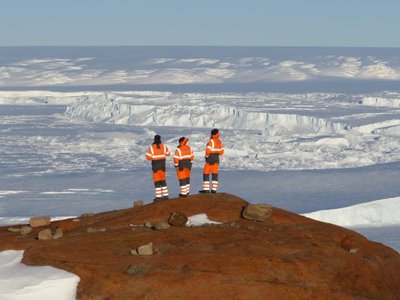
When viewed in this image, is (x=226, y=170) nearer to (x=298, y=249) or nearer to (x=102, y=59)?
(x=298, y=249)

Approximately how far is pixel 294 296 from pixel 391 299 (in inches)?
67.4

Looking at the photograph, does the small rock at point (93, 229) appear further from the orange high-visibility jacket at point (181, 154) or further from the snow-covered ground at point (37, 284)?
the orange high-visibility jacket at point (181, 154)

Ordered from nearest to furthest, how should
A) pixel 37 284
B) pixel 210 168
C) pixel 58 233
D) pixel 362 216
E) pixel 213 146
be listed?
pixel 37 284 → pixel 58 233 → pixel 213 146 → pixel 210 168 → pixel 362 216

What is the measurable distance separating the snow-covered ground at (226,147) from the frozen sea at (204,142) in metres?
0.11

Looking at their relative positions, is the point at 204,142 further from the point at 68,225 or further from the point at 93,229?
the point at 93,229

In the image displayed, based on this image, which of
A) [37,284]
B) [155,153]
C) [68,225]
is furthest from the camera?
[155,153]

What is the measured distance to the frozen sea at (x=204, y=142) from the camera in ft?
160

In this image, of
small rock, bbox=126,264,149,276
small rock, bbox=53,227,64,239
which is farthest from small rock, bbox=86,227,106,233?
small rock, bbox=126,264,149,276

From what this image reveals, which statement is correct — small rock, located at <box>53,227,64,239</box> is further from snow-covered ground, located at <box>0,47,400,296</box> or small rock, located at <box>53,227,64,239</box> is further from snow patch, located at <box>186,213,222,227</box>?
snow-covered ground, located at <box>0,47,400,296</box>

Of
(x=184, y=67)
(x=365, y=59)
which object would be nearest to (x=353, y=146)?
(x=184, y=67)

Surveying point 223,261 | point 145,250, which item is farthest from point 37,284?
→ point 223,261

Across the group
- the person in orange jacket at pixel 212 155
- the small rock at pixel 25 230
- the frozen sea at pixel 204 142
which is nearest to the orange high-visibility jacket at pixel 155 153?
the person in orange jacket at pixel 212 155

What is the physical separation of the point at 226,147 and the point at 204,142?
1735 mm

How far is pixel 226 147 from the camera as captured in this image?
217ft
